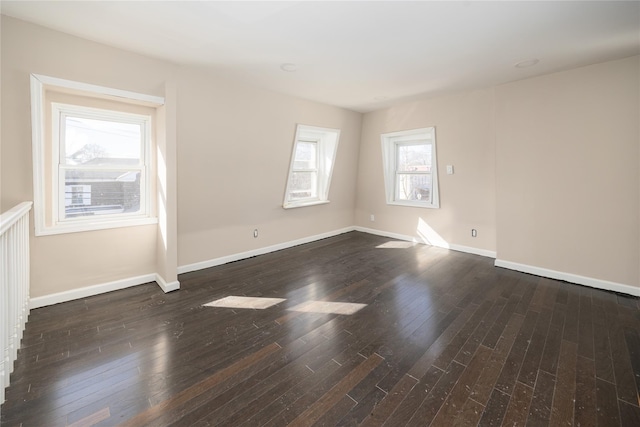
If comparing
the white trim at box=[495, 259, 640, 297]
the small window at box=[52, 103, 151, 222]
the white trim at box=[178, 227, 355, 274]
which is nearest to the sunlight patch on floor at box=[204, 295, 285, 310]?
the white trim at box=[178, 227, 355, 274]

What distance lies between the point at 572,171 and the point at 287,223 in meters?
4.01

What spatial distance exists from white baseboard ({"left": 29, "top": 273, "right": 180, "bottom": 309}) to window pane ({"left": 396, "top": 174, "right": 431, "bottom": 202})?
4.32 meters

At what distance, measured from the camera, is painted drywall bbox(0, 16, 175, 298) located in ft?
7.79

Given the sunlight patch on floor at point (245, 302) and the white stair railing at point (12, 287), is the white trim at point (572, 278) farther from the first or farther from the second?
the white stair railing at point (12, 287)

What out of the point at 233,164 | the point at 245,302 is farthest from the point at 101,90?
the point at 245,302

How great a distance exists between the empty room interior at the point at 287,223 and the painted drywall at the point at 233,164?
0.10 feet

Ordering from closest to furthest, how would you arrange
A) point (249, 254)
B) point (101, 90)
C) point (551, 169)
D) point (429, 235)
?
point (101, 90), point (551, 169), point (249, 254), point (429, 235)

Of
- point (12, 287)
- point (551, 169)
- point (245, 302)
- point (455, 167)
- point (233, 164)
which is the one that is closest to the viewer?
point (12, 287)

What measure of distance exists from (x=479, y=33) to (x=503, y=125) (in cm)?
180

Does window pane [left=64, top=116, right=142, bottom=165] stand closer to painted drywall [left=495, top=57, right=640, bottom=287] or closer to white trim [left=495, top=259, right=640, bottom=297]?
painted drywall [left=495, top=57, right=640, bottom=287]

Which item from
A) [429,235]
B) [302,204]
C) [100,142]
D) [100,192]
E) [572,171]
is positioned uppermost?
[100,142]

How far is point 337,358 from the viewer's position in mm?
2043

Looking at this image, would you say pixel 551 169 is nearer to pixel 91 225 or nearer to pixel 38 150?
pixel 91 225

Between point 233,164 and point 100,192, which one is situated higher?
point 233,164
